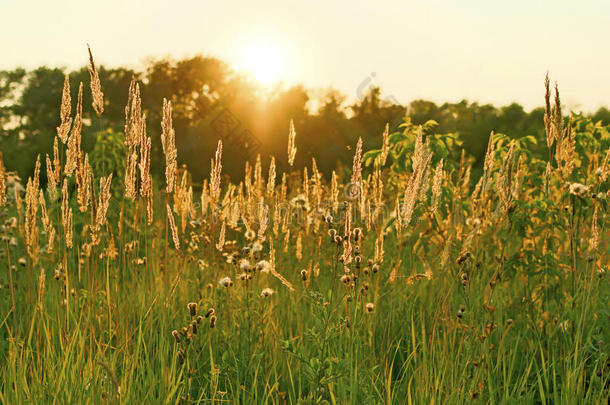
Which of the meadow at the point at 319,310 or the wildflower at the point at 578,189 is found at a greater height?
the wildflower at the point at 578,189

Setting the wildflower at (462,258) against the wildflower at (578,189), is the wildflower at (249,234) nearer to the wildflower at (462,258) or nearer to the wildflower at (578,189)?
the wildflower at (462,258)

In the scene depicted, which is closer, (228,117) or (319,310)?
(319,310)

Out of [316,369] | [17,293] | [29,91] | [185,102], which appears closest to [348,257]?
[316,369]

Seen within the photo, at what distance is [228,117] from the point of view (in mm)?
20391

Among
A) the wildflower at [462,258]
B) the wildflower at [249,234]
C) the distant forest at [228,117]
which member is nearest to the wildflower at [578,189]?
the wildflower at [462,258]

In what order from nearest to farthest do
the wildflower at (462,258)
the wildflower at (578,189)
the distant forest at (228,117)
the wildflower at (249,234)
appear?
1. the wildflower at (462,258)
2. the wildflower at (578,189)
3. the wildflower at (249,234)
4. the distant forest at (228,117)

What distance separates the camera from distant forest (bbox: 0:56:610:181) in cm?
1909

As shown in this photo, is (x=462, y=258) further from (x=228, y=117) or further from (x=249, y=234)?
(x=228, y=117)

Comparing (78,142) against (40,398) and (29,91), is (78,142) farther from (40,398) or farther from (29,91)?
(29,91)

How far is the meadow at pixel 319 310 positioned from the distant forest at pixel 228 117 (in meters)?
3.88

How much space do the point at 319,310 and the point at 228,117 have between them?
18.5 meters

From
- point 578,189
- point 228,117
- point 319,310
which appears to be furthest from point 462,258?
point 228,117

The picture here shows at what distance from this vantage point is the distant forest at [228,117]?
19.1 m

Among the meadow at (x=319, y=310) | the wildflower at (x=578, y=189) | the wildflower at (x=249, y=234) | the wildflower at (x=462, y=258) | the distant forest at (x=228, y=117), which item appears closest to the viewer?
the meadow at (x=319, y=310)
